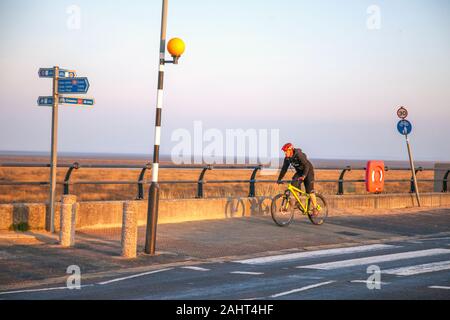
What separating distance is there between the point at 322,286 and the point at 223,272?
6.37ft

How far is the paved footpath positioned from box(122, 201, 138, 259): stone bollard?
204 mm

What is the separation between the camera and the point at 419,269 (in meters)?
12.2

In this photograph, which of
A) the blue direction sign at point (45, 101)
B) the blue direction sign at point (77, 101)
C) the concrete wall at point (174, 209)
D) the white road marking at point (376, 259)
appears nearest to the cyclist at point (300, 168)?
the concrete wall at point (174, 209)

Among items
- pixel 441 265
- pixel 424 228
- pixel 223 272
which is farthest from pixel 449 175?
pixel 223 272

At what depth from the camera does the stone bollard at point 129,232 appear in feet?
43.2

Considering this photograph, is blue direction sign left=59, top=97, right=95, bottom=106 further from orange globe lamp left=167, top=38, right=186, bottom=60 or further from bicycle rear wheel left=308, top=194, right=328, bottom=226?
bicycle rear wheel left=308, top=194, right=328, bottom=226

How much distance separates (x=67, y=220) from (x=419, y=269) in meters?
6.22

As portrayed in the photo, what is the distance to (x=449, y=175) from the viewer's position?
99.3 feet

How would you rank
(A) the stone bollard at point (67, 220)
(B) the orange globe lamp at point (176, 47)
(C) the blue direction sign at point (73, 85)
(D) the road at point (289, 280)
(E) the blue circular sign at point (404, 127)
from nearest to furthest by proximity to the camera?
(D) the road at point (289, 280) → (B) the orange globe lamp at point (176, 47) → (A) the stone bollard at point (67, 220) → (C) the blue direction sign at point (73, 85) → (E) the blue circular sign at point (404, 127)

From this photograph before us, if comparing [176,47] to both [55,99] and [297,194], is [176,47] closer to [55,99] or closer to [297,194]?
[55,99]

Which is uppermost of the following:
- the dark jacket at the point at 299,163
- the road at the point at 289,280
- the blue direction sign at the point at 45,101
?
the blue direction sign at the point at 45,101

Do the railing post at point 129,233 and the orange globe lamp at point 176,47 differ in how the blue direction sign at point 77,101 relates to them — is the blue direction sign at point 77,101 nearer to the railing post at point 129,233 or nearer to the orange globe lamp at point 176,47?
the orange globe lamp at point 176,47

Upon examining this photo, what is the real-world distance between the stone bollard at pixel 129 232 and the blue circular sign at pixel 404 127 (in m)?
13.0
